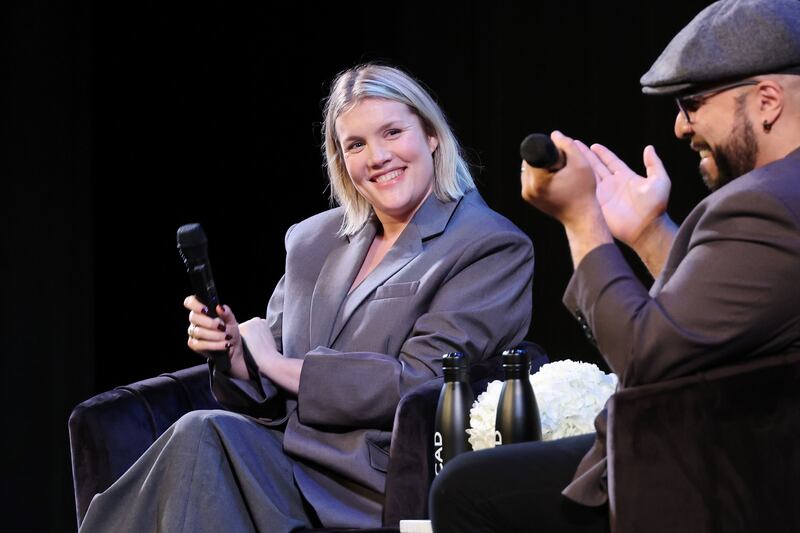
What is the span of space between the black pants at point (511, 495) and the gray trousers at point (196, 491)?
26.7 inches

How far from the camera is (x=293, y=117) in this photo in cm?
427

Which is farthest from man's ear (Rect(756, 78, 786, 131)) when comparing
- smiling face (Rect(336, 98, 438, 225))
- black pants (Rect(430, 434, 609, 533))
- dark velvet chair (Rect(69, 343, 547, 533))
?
smiling face (Rect(336, 98, 438, 225))

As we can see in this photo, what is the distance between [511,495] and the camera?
1.70 m

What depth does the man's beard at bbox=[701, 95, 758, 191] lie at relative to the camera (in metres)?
1.70

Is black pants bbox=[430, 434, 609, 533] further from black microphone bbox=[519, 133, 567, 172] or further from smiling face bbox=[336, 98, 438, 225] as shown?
smiling face bbox=[336, 98, 438, 225]

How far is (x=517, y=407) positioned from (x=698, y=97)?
67 centimetres

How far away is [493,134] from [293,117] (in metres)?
0.83

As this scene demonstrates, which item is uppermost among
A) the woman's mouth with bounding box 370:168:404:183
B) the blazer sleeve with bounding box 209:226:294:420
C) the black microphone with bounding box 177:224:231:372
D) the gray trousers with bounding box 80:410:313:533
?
the woman's mouth with bounding box 370:168:404:183

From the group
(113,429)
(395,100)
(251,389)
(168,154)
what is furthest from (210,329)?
(168,154)

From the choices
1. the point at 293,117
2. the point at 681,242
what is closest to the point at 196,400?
the point at 681,242

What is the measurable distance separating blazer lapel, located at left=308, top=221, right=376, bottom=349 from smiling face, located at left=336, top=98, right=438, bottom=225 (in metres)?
0.11

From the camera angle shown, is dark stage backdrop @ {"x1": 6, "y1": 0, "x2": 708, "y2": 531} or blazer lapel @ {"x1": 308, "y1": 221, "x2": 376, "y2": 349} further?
dark stage backdrop @ {"x1": 6, "y1": 0, "x2": 708, "y2": 531}

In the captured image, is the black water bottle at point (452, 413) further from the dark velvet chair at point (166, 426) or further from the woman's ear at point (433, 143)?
the woman's ear at point (433, 143)

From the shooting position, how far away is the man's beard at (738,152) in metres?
1.70
